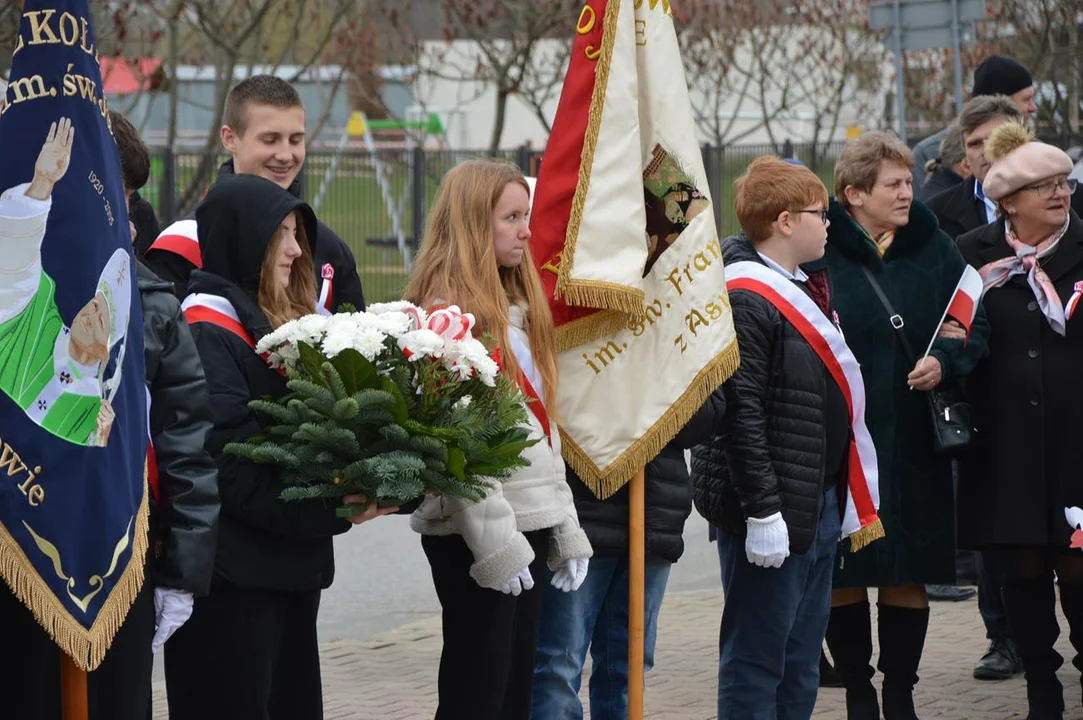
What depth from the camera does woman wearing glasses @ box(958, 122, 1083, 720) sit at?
6.10m

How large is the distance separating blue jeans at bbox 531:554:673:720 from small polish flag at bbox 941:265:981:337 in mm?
1634

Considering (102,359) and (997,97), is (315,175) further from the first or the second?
(102,359)

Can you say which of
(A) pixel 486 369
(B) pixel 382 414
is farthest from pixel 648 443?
(B) pixel 382 414

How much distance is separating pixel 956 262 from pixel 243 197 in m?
2.97

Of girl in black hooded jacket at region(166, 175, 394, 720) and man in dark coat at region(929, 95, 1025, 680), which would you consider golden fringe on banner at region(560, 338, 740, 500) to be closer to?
girl in black hooded jacket at region(166, 175, 394, 720)

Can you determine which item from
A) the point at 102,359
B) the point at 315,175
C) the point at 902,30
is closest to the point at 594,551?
the point at 102,359

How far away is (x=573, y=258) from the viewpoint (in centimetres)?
504

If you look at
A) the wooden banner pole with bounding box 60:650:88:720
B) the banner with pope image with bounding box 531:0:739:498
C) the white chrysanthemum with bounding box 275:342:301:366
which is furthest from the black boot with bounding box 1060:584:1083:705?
the wooden banner pole with bounding box 60:650:88:720

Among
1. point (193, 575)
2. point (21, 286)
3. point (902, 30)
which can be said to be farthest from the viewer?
→ point (902, 30)

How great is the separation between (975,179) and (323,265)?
3.85m

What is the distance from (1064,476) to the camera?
6.09m

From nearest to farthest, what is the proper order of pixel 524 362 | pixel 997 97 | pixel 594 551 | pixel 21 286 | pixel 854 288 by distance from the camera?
pixel 21 286, pixel 524 362, pixel 594 551, pixel 854 288, pixel 997 97

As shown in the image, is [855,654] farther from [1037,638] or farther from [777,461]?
[777,461]

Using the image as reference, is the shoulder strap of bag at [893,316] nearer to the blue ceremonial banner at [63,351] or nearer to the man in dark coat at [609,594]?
the man in dark coat at [609,594]
